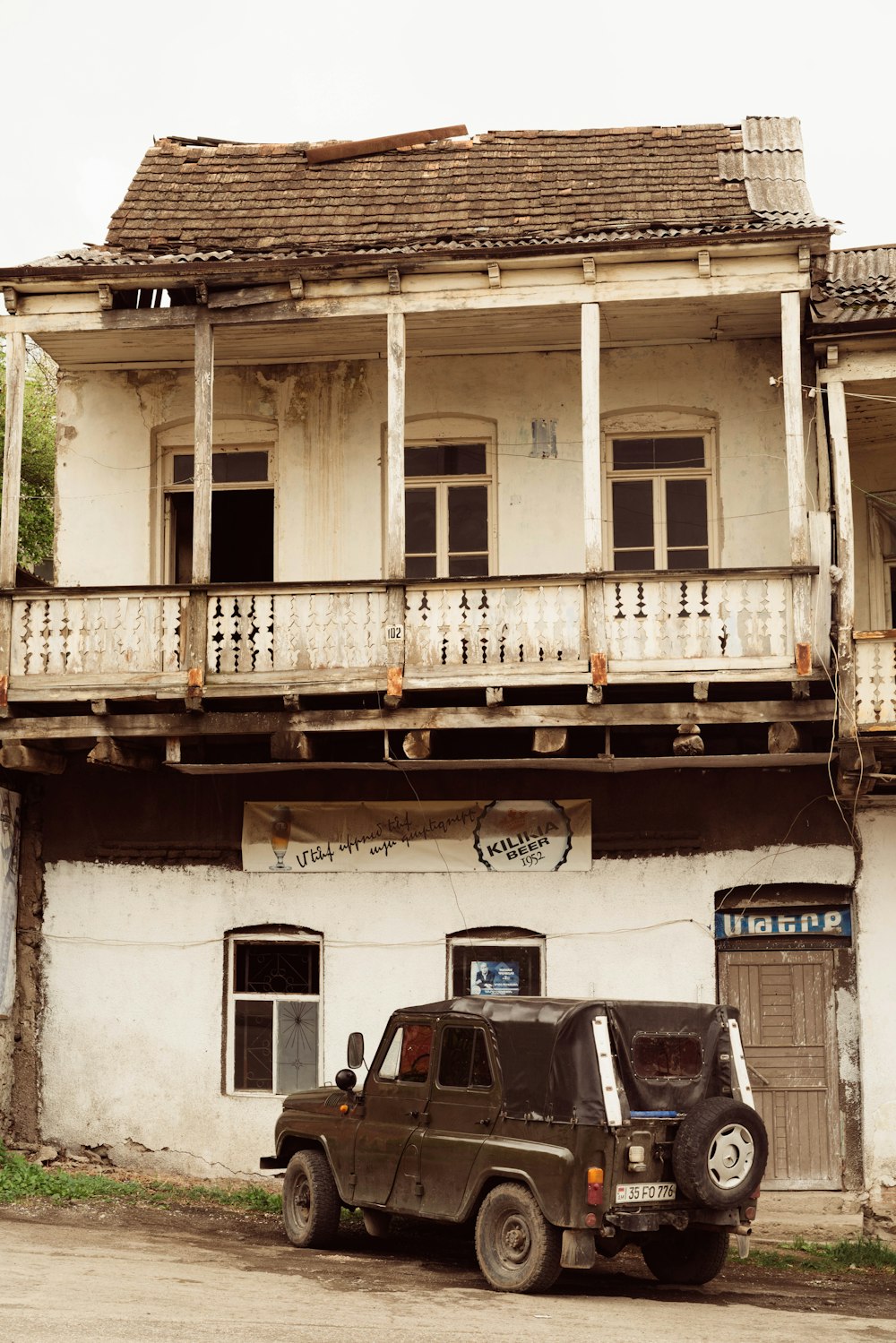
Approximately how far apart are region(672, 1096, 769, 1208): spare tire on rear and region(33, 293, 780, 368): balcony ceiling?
7.21 meters

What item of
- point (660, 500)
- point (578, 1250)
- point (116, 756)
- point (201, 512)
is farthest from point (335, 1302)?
point (660, 500)

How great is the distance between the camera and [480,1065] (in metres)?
10.3

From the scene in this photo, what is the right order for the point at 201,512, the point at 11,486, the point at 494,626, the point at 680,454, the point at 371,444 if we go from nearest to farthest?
Answer: the point at 494,626, the point at 201,512, the point at 11,486, the point at 680,454, the point at 371,444

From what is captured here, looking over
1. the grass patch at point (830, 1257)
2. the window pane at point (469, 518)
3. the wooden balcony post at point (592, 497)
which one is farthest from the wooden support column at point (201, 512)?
the grass patch at point (830, 1257)

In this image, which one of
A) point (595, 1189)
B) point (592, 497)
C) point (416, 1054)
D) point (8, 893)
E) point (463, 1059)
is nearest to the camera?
point (595, 1189)

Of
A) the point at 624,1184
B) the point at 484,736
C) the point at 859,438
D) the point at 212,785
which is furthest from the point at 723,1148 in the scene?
the point at 859,438

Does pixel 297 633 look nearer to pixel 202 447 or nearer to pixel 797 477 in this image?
pixel 202 447

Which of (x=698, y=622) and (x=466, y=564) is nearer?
(x=698, y=622)

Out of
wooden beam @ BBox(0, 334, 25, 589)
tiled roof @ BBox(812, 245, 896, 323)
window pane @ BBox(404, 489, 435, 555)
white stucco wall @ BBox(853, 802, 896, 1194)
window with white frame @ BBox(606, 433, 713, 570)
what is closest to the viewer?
white stucco wall @ BBox(853, 802, 896, 1194)

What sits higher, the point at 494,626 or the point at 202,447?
the point at 202,447

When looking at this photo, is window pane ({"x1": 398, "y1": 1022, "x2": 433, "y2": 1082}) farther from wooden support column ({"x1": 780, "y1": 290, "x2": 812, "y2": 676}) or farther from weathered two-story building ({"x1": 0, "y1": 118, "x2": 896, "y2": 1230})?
wooden support column ({"x1": 780, "y1": 290, "x2": 812, "y2": 676})

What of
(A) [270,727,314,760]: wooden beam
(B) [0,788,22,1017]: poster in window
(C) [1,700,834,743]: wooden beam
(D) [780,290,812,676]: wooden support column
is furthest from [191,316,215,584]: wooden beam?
(D) [780,290,812,676]: wooden support column

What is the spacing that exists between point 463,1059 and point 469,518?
256 inches

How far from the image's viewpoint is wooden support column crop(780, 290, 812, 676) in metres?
13.1
